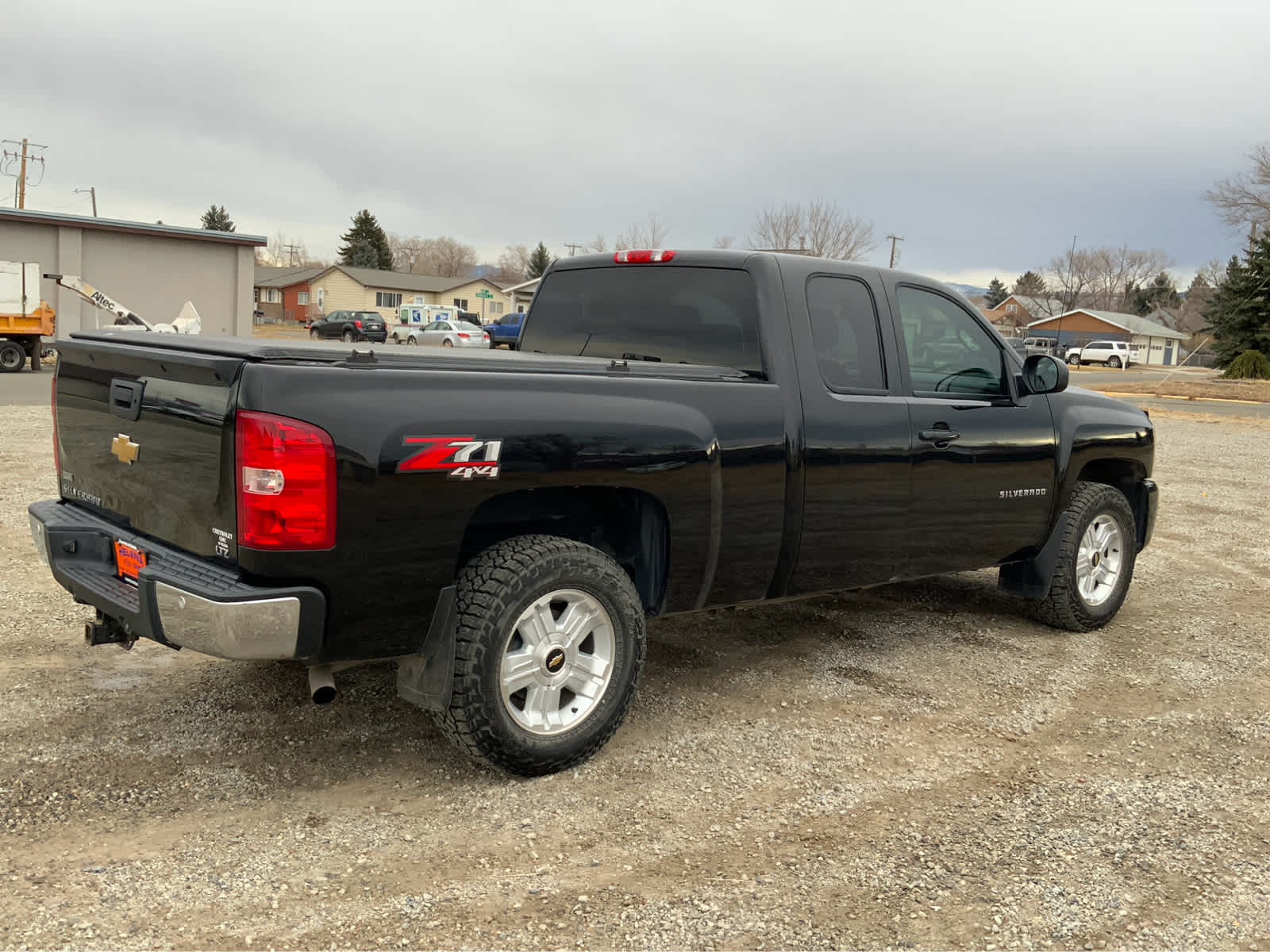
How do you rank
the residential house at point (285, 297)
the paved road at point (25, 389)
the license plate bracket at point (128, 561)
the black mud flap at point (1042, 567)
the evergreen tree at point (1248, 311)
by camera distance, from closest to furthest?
the license plate bracket at point (128, 561), the black mud flap at point (1042, 567), the paved road at point (25, 389), the evergreen tree at point (1248, 311), the residential house at point (285, 297)

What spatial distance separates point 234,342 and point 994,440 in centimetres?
358

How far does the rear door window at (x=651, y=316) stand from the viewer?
15.2 feet

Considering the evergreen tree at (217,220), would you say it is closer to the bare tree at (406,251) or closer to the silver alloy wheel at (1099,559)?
the bare tree at (406,251)

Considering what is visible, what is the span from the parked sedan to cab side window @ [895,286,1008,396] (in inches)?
1458

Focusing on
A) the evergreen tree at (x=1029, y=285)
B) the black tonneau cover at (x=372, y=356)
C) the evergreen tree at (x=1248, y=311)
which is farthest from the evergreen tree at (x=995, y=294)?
the black tonneau cover at (x=372, y=356)

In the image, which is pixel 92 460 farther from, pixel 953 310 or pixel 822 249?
pixel 822 249

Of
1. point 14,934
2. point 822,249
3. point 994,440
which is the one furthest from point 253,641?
point 822,249

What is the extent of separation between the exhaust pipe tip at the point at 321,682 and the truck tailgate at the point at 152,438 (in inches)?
19.1

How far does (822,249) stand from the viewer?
66500mm

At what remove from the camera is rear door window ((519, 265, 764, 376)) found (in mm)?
4645

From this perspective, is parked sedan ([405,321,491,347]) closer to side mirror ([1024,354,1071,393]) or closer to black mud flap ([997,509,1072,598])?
black mud flap ([997,509,1072,598])

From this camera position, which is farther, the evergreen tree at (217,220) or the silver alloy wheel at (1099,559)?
the evergreen tree at (217,220)

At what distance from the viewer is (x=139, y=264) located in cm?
3241

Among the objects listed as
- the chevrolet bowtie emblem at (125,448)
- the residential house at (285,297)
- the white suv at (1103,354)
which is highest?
the residential house at (285,297)
